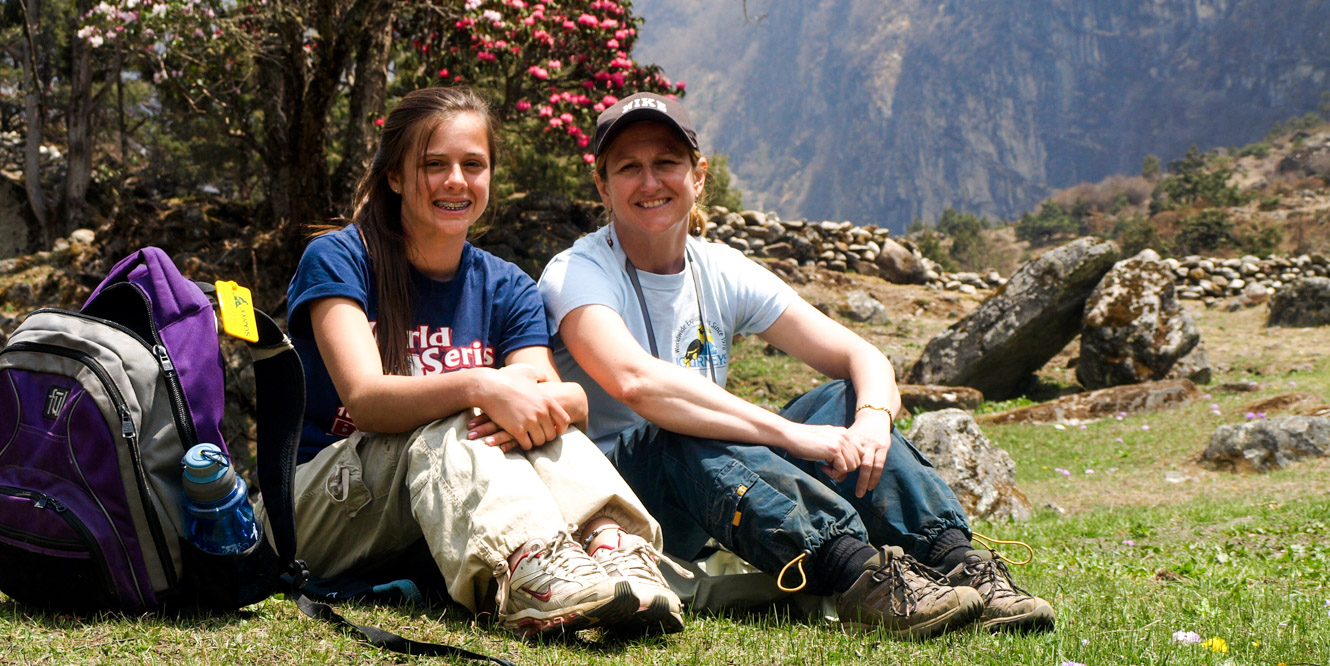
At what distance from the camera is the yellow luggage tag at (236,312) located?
208 cm

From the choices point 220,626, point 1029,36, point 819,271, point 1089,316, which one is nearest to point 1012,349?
point 1089,316

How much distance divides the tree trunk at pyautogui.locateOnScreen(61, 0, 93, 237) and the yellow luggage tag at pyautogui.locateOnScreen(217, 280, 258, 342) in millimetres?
18285

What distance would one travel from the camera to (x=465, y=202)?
2.89 m

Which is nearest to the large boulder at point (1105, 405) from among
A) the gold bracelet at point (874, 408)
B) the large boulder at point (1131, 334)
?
the large boulder at point (1131, 334)

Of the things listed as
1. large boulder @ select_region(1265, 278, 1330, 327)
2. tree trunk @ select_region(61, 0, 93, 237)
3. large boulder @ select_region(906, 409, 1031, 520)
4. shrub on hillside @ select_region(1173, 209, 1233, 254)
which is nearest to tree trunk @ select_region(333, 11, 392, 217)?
large boulder @ select_region(906, 409, 1031, 520)

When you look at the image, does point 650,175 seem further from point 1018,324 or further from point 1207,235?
point 1207,235

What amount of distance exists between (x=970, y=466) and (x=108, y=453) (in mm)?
4692

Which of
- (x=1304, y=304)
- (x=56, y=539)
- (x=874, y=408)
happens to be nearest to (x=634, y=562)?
(x=874, y=408)

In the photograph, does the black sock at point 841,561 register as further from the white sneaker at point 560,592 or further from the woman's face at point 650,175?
the woman's face at point 650,175

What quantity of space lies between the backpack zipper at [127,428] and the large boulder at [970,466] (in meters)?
4.29

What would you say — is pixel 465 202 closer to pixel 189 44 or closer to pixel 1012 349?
pixel 189 44

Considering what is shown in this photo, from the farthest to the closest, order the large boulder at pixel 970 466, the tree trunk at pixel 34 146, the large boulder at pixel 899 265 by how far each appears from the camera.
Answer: the tree trunk at pixel 34 146, the large boulder at pixel 899 265, the large boulder at pixel 970 466

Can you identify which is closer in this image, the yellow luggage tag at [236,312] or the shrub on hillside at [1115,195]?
the yellow luggage tag at [236,312]

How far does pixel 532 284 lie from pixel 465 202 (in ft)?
1.17
